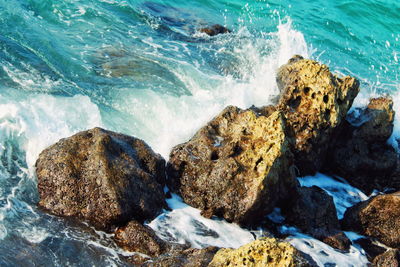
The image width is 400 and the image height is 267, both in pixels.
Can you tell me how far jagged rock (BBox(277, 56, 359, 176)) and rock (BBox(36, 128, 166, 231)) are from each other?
280cm

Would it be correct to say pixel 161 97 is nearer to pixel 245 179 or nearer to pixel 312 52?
pixel 245 179

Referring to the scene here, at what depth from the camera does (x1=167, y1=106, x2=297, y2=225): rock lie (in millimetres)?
6695

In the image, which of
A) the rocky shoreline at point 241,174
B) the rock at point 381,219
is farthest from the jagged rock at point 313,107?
the rock at point 381,219

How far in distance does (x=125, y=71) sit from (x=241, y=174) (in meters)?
5.27

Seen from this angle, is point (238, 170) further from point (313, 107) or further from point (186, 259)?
point (313, 107)

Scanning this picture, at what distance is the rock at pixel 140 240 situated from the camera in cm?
582

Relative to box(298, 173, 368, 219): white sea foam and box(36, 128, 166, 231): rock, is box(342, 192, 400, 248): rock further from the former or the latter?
box(36, 128, 166, 231): rock

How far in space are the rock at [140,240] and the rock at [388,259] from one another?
120 inches

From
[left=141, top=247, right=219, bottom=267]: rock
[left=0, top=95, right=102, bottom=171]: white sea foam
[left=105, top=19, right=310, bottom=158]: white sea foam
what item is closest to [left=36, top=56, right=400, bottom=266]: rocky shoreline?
[left=141, top=247, right=219, bottom=267]: rock

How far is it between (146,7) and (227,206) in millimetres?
10779

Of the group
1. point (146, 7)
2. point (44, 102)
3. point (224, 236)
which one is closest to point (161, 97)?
point (44, 102)

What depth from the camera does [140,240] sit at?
589 centimetres

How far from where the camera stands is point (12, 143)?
24.3 feet

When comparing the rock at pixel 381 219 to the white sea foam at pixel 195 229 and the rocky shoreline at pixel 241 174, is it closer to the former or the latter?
the rocky shoreline at pixel 241 174
